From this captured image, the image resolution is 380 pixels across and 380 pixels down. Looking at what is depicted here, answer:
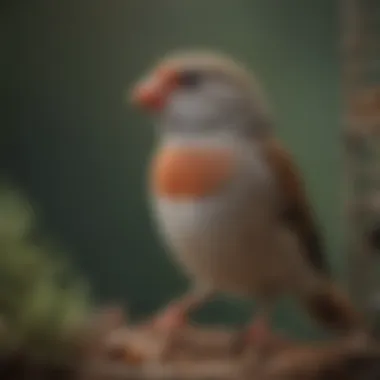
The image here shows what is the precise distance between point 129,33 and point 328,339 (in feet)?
2.07

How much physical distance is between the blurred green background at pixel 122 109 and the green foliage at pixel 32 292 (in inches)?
1.3

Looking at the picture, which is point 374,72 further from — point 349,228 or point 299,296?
point 299,296

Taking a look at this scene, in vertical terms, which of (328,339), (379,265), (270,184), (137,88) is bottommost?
(328,339)

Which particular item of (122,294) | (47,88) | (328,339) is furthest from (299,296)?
(47,88)

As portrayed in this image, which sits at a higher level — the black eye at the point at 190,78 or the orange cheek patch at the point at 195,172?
the black eye at the point at 190,78

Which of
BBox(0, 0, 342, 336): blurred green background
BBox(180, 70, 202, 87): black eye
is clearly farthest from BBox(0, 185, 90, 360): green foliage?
BBox(180, 70, 202, 87): black eye

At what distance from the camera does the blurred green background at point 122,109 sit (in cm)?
131

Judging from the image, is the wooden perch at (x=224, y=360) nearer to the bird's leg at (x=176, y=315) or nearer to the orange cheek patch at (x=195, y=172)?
the bird's leg at (x=176, y=315)

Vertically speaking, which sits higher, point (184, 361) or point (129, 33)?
point (129, 33)

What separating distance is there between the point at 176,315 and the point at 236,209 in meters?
0.21

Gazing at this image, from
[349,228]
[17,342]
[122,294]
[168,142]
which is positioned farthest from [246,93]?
[17,342]

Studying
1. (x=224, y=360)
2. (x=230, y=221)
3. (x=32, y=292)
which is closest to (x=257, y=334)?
(x=224, y=360)

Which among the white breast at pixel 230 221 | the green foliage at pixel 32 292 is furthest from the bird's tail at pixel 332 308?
the green foliage at pixel 32 292

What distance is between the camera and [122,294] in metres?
1.34
